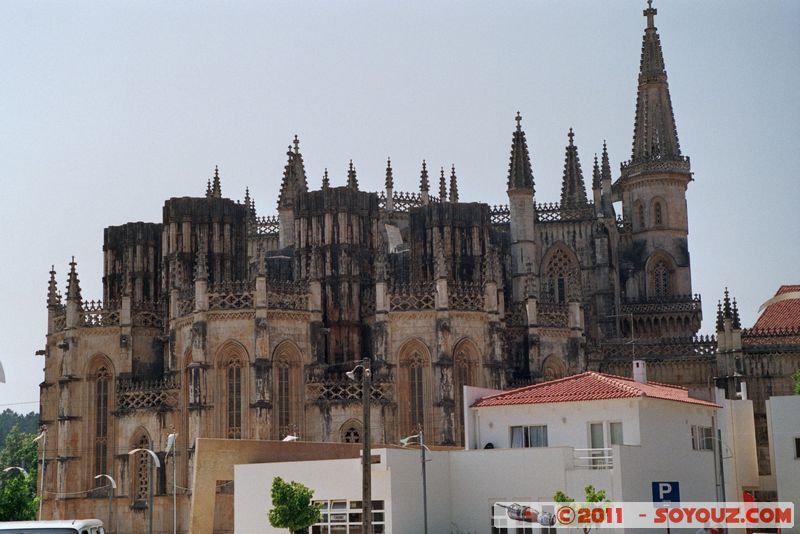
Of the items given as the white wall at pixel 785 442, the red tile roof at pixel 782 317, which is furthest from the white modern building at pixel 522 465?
the red tile roof at pixel 782 317

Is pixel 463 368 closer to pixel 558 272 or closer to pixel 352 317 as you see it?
pixel 352 317

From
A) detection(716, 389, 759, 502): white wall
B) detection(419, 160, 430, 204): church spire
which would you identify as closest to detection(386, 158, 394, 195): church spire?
detection(419, 160, 430, 204): church spire

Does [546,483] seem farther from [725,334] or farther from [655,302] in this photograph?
[655,302]

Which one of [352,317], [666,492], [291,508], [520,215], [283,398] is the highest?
[520,215]

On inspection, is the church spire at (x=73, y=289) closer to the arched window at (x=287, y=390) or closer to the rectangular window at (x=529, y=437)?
the arched window at (x=287, y=390)

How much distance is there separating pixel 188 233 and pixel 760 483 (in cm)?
3304

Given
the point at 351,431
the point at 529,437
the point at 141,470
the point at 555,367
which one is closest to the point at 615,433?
the point at 529,437

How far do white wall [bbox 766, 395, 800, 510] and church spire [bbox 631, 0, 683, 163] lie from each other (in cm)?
3265

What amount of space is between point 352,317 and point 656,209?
25.6 metres

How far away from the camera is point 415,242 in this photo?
76.8 metres

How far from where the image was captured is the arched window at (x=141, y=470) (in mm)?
68688

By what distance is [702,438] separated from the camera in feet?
180

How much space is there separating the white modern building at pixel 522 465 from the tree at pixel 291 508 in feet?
8.01

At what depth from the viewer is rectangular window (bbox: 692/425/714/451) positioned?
2119 inches
